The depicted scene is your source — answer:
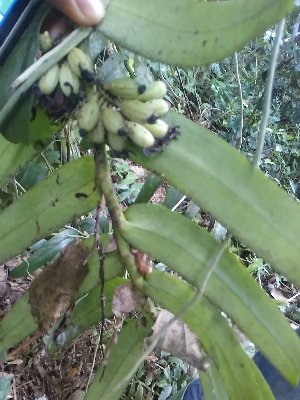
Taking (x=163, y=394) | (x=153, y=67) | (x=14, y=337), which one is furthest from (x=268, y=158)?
(x=14, y=337)

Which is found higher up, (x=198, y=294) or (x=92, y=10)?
(x=92, y=10)

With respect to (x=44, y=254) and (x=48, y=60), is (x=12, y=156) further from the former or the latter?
(x=44, y=254)

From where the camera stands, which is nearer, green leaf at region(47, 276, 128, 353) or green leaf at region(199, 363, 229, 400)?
green leaf at region(199, 363, 229, 400)

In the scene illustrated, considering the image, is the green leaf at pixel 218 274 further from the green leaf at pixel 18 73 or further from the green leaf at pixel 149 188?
the green leaf at pixel 149 188

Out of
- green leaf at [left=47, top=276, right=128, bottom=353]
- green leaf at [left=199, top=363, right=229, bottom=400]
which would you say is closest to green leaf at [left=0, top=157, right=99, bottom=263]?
green leaf at [left=47, top=276, right=128, bottom=353]

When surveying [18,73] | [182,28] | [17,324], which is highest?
[182,28]

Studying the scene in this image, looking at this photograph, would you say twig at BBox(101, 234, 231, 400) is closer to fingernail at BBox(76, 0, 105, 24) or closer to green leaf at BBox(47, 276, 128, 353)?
green leaf at BBox(47, 276, 128, 353)

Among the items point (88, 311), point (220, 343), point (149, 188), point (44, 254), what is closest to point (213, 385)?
point (220, 343)
